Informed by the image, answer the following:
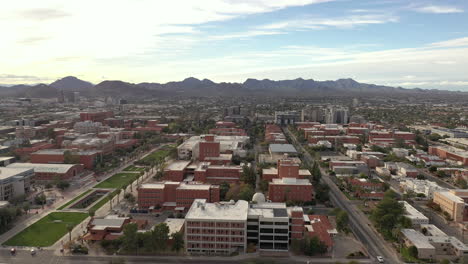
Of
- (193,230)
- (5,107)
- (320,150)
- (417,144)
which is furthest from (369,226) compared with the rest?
(5,107)

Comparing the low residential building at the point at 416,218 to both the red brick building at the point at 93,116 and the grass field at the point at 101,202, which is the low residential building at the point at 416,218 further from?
the red brick building at the point at 93,116

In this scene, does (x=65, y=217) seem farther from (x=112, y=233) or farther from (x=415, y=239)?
(x=415, y=239)

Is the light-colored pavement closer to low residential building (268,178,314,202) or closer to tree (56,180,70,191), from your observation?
tree (56,180,70,191)

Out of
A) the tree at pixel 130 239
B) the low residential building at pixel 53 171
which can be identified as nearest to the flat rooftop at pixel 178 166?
the low residential building at pixel 53 171

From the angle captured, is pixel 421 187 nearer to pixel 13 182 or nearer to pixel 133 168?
pixel 133 168

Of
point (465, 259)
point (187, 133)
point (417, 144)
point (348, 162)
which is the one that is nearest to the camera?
point (465, 259)

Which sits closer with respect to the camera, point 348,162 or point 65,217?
point 65,217

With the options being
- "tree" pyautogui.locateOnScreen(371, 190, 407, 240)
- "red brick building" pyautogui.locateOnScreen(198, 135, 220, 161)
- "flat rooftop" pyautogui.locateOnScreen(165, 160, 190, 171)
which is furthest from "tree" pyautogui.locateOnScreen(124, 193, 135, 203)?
"tree" pyautogui.locateOnScreen(371, 190, 407, 240)
